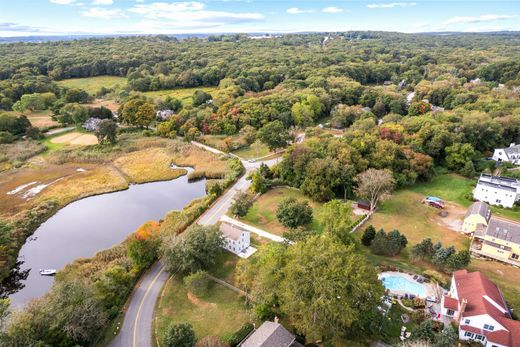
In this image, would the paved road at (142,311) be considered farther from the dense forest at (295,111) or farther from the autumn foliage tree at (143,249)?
the dense forest at (295,111)

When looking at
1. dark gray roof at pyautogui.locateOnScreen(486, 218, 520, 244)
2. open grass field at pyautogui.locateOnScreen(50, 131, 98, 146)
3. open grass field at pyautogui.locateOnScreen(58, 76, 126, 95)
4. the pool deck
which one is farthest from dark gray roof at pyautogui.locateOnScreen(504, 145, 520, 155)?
open grass field at pyautogui.locateOnScreen(58, 76, 126, 95)

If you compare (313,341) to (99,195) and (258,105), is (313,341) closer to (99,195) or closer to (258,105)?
(99,195)

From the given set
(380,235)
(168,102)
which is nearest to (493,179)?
(380,235)

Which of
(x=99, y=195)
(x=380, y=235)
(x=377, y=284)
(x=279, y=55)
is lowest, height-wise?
(x=99, y=195)

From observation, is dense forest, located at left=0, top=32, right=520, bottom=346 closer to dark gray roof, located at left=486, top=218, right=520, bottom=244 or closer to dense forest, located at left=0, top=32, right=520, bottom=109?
dense forest, located at left=0, top=32, right=520, bottom=109

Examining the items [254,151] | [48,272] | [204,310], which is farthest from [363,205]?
[48,272]

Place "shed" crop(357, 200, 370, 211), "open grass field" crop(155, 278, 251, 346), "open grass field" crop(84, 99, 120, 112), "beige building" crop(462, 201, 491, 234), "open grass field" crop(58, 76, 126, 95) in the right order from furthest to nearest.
Result: "open grass field" crop(58, 76, 126, 95)
"open grass field" crop(84, 99, 120, 112)
"shed" crop(357, 200, 370, 211)
"beige building" crop(462, 201, 491, 234)
"open grass field" crop(155, 278, 251, 346)

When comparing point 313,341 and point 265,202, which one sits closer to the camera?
point 313,341
